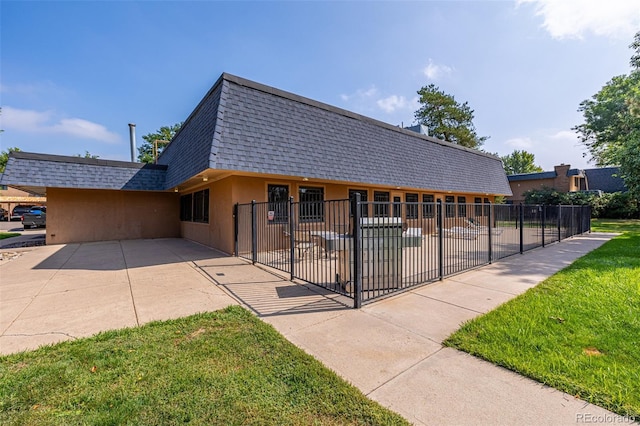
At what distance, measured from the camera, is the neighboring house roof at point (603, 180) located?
31.7 m

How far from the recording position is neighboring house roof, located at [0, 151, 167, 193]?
33.6ft

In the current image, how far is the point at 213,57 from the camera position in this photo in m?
11.3

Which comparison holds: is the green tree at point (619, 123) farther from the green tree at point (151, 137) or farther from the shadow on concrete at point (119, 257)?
the green tree at point (151, 137)

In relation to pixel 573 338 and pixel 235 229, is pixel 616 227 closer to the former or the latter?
pixel 573 338

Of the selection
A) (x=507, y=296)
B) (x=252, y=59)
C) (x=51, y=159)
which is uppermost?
(x=252, y=59)

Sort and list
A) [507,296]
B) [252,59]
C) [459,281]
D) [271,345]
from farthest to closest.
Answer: [252,59]
[459,281]
[507,296]
[271,345]

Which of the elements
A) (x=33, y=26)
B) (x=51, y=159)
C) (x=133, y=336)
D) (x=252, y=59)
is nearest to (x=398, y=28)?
(x=252, y=59)

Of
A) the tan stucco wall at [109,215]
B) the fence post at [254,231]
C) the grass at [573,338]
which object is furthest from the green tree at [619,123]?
the tan stucco wall at [109,215]

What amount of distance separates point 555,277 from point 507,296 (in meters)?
2.09

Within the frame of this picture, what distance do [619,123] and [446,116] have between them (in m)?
14.9

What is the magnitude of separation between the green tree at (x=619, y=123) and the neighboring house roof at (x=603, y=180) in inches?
293

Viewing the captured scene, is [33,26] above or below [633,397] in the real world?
above

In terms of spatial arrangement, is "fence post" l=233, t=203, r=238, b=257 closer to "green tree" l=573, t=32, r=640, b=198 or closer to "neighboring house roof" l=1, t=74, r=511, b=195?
"neighboring house roof" l=1, t=74, r=511, b=195

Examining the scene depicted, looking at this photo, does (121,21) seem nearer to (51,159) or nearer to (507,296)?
(51,159)
